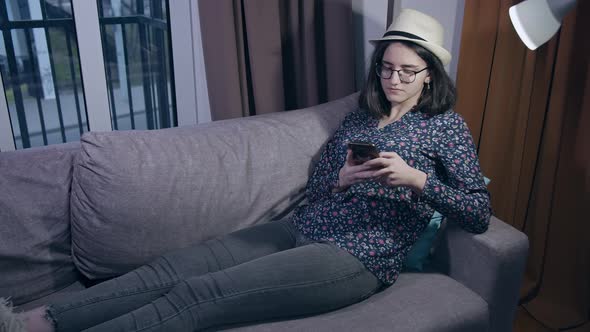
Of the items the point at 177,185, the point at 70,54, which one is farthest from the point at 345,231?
the point at 70,54

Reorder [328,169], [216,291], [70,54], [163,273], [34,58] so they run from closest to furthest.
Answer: [216,291], [163,273], [328,169], [70,54], [34,58]

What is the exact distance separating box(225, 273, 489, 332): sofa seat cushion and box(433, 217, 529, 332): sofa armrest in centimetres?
4

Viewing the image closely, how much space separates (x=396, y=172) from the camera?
131 cm

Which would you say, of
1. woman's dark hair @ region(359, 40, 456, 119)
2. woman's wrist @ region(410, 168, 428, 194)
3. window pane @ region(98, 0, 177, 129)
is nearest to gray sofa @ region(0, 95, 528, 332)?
woman's wrist @ region(410, 168, 428, 194)

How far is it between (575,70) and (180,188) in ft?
4.66

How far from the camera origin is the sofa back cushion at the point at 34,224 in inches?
53.0

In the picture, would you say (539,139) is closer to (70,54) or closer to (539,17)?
(539,17)

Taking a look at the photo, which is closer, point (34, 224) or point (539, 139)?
point (34, 224)

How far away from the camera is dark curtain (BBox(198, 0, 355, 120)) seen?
1864mm

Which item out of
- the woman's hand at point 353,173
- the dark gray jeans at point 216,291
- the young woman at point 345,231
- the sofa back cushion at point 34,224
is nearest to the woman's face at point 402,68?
the young woman at point 345,231

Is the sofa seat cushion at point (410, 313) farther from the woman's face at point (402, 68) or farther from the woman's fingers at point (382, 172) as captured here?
the woman's face at point (402, 68)

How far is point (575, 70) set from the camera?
5.64 feet

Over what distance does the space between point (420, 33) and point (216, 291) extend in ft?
3.21

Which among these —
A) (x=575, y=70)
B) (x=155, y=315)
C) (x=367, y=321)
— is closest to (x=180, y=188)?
(x=155, y=315)
